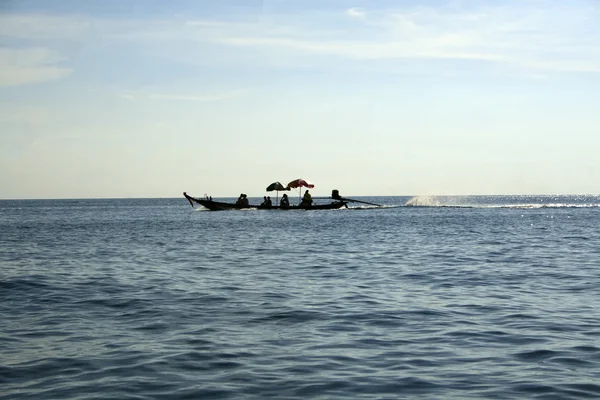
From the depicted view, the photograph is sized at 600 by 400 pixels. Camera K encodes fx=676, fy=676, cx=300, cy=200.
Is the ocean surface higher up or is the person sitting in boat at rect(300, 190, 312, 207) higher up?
the person sitting in boat at rect(300, 190, 312, 207)

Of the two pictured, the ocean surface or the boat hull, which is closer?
the ocean surface

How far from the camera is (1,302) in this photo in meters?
16.8

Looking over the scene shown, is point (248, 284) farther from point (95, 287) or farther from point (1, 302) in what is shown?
point (1, 302)

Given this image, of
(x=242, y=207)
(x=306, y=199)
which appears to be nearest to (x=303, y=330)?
(x=306, y=199)

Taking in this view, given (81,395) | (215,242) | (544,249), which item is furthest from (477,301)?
(215,242)

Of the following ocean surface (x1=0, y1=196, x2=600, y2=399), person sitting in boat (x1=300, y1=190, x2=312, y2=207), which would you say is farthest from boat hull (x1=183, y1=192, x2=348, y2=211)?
ocean surface (x1=0, y1=196, x2=600, y2=399)

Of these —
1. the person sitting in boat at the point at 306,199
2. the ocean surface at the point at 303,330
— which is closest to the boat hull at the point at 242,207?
the person sitting in boat at the point at 306,199

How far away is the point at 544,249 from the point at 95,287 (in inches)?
841

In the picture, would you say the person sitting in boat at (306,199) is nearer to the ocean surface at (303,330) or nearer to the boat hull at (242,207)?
the boat hull at (242,207)

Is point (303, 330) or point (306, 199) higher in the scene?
point (306, 199)

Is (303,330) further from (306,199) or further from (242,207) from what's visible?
(242,207)

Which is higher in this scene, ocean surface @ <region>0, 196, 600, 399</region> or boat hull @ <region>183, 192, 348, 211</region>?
boat hull @ <region>183, 192, 348, 211</region>

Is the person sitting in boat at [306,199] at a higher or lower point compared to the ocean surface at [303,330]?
higher

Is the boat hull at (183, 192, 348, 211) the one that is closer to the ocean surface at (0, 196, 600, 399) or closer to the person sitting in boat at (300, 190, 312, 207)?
the person sitting in boat at (300, 190, 312, 207)
